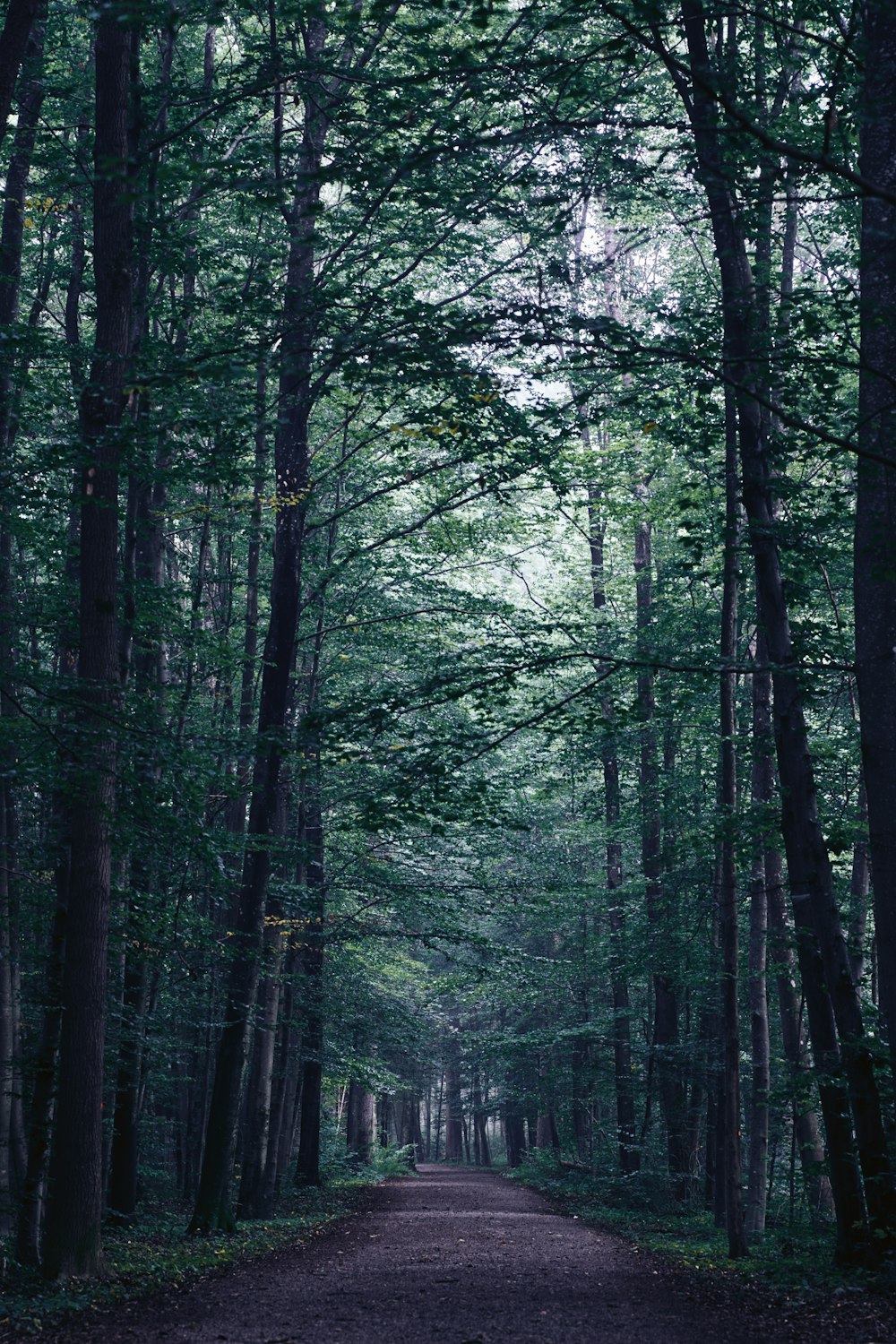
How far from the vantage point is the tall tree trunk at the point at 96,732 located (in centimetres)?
921

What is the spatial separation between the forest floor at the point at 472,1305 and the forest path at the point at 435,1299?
0.05 ft

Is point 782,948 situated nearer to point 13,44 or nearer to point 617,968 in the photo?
point 617,968

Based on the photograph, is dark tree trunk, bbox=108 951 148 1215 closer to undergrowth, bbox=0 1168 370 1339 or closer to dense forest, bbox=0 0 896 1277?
dense forest, bbox=0 0 896 1277

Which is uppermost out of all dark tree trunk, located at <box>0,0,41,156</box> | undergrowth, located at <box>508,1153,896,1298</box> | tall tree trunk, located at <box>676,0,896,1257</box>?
dark tree trunk, located at <box>0,0,41,156</box>

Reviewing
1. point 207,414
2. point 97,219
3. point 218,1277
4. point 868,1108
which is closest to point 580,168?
point 207,414

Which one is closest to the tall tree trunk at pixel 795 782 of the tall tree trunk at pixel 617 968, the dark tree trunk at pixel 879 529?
the dark tree trunk at pixel 879 529

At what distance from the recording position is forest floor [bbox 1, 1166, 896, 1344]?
745 centimetres

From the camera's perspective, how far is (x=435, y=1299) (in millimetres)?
9211

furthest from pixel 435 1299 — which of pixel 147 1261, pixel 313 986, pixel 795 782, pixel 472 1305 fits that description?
pixel 313 986

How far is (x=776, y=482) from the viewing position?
9.96 m

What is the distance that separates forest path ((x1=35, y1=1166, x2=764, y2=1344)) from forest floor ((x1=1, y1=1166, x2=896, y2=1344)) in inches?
0.7

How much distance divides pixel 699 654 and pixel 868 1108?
13.4 ft

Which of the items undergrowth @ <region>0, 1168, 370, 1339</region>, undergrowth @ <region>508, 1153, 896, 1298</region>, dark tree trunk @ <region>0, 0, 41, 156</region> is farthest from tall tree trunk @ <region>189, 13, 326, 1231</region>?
undergrowth @ <region>508, 1153, 896, 1298</region>

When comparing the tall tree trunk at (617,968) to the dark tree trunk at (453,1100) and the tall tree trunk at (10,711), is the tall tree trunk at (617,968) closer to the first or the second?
the tall tree trunk at (10,711)
